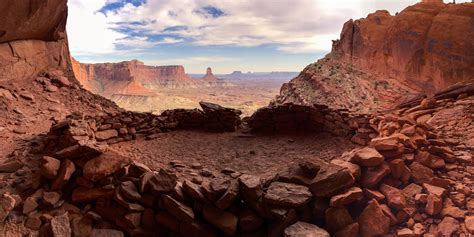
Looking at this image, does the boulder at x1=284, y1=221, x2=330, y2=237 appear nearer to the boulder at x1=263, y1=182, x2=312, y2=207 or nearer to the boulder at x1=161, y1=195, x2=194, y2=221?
the boulder at x1=263, y1=182, x2=312, y2=207

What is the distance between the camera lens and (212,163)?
582 centimetres

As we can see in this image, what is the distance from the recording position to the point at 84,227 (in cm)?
353

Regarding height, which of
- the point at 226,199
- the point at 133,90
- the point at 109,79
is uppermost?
the point at 109,79

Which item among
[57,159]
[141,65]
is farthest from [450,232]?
[141,65]

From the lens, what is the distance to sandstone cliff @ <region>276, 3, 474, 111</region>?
16453 mm

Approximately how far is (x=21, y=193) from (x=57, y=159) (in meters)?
0.63

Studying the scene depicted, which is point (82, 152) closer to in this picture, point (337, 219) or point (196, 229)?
point (196, 229)

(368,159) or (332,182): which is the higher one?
(368,159)

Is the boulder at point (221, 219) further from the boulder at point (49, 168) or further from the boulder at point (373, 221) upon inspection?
the boulder at point (49, 168)

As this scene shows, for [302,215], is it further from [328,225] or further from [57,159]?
[57,159]

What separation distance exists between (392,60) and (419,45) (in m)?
3.69

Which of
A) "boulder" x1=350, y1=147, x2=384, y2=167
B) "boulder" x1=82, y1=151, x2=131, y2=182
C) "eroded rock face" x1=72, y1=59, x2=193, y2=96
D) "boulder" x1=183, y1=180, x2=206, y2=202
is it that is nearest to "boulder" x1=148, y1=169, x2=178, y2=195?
"boulder" x1=183, y1=180, x2=206, y2=202

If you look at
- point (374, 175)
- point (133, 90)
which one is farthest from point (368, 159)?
point (133, 90)

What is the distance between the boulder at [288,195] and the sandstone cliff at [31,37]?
26.6 ft
